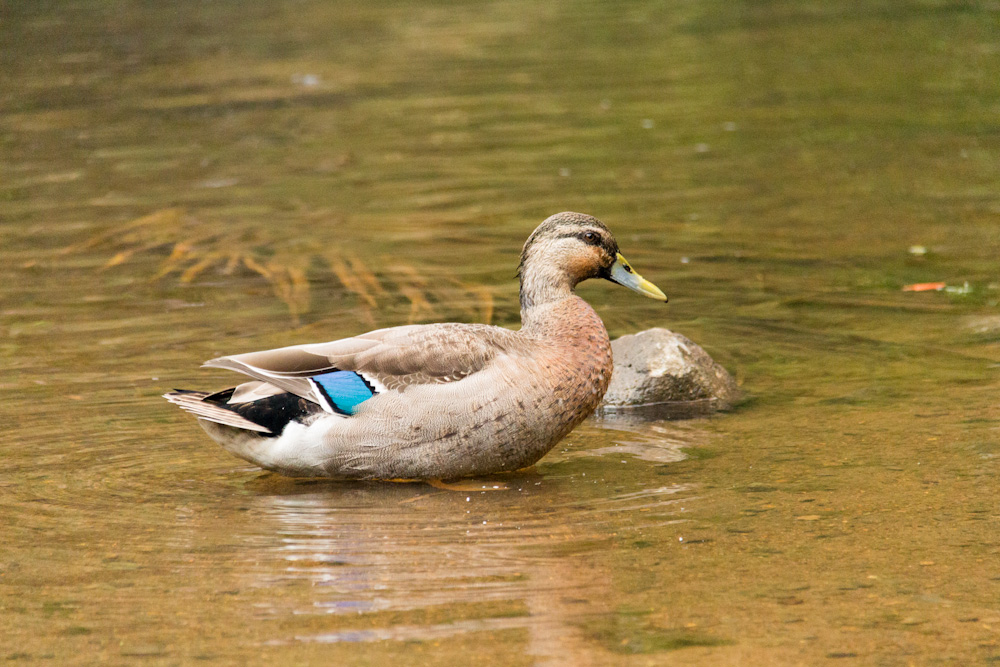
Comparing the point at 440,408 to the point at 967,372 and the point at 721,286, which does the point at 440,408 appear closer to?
the point at 967,372

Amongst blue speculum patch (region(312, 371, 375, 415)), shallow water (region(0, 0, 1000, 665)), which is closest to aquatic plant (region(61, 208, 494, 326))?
shallow water (region(0, 0, 1000, 665))

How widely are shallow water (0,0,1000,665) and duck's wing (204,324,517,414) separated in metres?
0.49

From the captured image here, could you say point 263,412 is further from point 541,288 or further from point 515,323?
point 515,323

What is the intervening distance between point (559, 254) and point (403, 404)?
123cm

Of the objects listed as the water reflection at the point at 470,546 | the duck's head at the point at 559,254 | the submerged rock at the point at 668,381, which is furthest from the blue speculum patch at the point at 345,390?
the submerged rock at the point at 668,381

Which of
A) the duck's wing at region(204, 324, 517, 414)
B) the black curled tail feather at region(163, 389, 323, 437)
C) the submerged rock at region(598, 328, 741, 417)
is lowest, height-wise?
the submerged rock at region(598, 328, 741, 417)

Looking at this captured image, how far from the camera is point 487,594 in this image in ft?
15.9

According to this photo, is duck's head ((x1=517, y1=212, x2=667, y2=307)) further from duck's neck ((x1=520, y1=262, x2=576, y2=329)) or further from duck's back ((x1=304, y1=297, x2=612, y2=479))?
duck's back ((x1=304, y1=297, x2=612, y2=479))

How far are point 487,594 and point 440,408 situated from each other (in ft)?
4.29

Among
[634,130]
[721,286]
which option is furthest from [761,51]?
[721,286]

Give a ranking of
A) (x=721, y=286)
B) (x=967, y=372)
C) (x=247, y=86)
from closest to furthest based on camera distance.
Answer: (x=967, y=372) → (x=721, y=286) → (x=247, y=86)

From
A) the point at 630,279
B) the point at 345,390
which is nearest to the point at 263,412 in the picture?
the point at 345,390

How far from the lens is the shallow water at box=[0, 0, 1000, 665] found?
4.71 m

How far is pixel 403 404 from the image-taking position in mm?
6004
